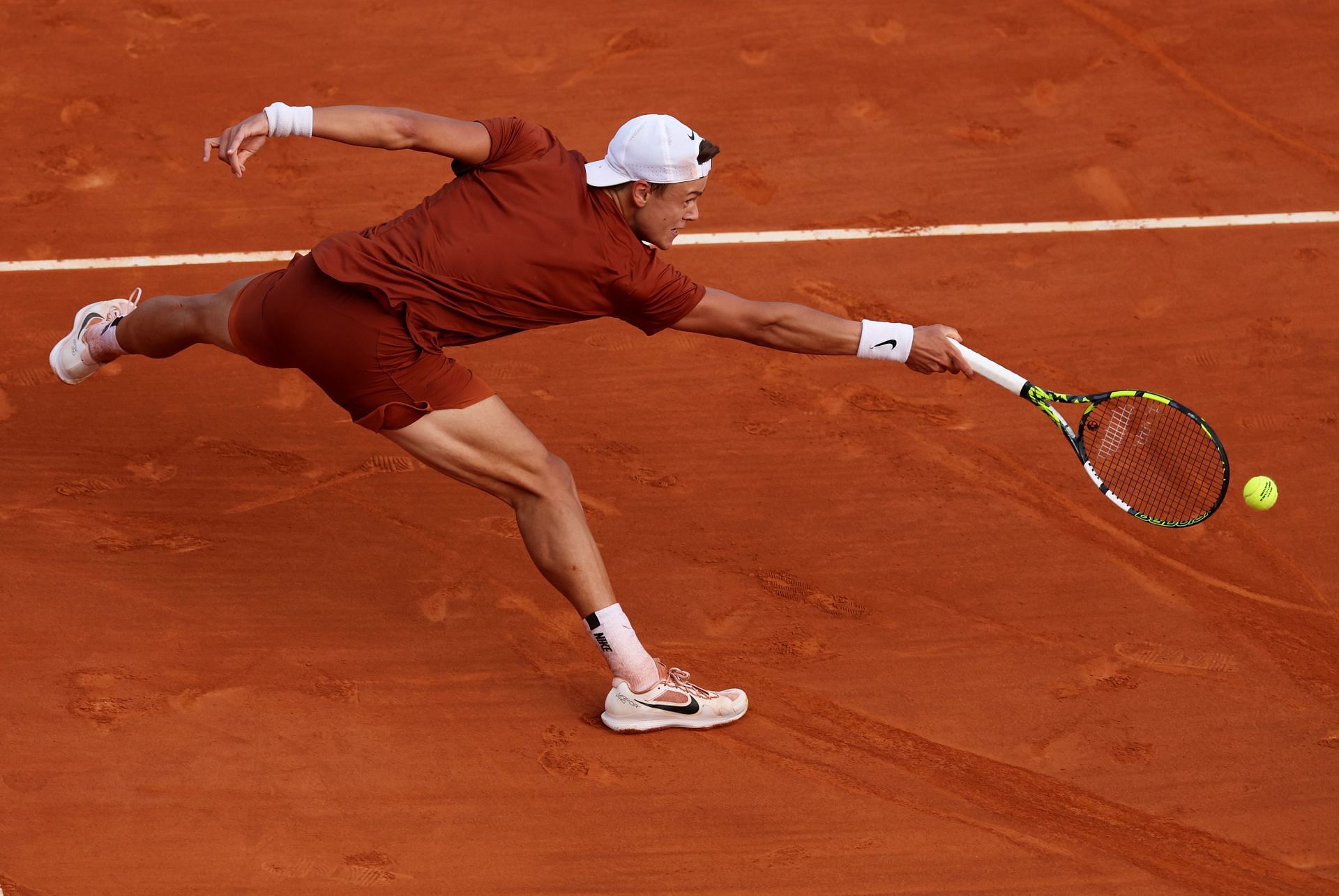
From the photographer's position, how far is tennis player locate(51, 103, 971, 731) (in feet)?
15.3

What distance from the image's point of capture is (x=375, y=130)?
471 centimetres

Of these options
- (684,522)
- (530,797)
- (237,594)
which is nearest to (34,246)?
(237,594)

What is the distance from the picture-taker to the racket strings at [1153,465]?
565 cm

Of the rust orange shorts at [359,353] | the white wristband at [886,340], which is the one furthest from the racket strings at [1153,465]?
the rust orange shorts at [359,353]

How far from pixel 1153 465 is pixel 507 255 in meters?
2.75

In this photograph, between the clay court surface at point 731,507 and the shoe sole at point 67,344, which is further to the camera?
the shoe sole at point 67,344

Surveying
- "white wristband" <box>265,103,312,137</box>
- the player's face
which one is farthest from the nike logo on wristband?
"white wristband" <box>265,103,312,137</box>

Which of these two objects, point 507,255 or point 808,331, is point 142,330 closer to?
point 507,255

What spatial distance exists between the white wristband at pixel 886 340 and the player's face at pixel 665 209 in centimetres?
72

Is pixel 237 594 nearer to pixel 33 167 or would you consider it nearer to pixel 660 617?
pixel 660 617

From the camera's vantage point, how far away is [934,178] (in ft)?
24.8

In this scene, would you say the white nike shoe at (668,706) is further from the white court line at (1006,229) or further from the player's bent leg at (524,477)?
the white court line at (1006,229)

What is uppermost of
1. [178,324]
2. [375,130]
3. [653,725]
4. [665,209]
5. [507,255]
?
[375,130]

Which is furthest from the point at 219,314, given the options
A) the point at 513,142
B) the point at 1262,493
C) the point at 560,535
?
the point at 1262,493
